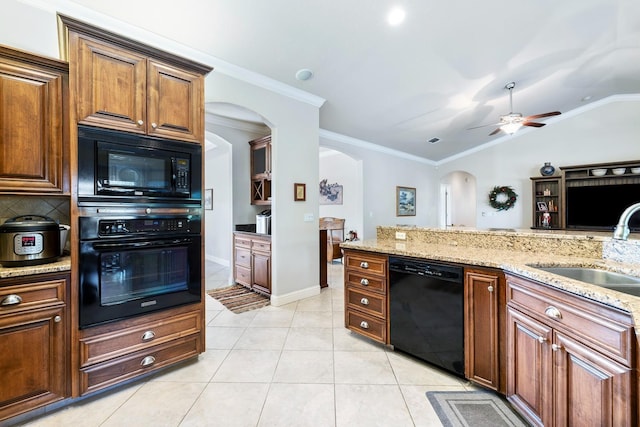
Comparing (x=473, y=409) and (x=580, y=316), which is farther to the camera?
(x=473, y=409)

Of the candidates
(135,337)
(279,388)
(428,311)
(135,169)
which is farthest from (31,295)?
(428,311)

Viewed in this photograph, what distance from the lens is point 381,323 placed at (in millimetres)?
2377

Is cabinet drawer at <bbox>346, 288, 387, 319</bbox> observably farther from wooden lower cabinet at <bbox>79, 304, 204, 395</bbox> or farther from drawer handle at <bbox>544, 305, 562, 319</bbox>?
wooden lower cabinet at <bbox>79, 304, 204, 395</bbox>

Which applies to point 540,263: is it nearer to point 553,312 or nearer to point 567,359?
point 553,312

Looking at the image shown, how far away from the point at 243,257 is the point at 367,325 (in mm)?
2453

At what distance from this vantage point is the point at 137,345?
1.88m

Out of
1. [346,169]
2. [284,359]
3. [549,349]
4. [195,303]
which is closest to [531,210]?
[346,169]

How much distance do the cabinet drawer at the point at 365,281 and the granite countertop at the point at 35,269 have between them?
207cm

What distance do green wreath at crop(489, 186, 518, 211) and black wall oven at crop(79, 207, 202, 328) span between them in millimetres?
7457

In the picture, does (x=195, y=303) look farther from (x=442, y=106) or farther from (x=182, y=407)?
(x=442, y=106)

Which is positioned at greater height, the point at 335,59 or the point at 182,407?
the point at 335,59

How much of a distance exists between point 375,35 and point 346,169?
442 cm

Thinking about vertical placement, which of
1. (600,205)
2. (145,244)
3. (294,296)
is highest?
(600,205)

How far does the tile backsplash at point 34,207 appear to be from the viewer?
6.16 feet
